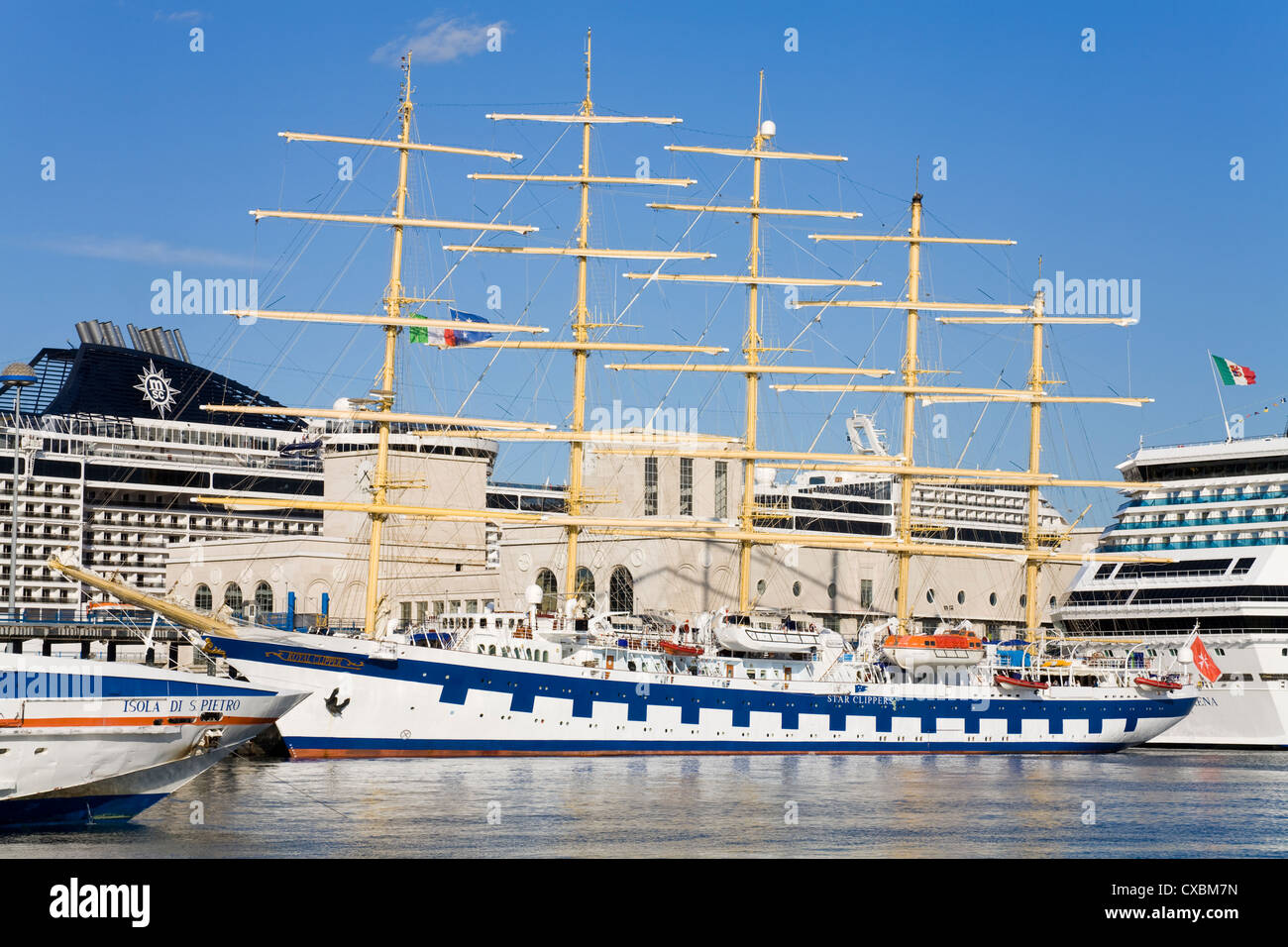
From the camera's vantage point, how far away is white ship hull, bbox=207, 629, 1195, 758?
47688 millimetres

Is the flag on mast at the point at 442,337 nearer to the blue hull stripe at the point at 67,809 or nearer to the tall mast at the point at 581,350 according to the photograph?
the tall mast at the point at 581,350

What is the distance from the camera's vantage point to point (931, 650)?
189ft

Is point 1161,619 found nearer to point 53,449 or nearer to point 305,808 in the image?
point 305,808

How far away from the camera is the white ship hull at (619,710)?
47.7m

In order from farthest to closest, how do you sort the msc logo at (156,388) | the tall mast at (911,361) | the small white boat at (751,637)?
the msc logo at (156,388)
the tall mast at (911,361)
the small white boat at (751,637)

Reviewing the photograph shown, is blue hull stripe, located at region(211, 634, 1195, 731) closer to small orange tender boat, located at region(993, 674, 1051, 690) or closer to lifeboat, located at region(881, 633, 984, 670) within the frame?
small orange tender boat, located at region(993, 674, 1051, 690)

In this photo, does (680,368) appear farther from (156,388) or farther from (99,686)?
(156,388)

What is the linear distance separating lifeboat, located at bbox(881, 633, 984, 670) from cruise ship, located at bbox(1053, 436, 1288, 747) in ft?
25.3

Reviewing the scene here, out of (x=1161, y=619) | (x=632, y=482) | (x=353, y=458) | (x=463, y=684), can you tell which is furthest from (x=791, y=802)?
(x=353, y=458)

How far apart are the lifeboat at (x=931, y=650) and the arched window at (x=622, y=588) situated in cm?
1673

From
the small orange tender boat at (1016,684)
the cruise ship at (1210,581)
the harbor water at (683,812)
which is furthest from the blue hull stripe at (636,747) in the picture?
the cruise ship at (1210,581)

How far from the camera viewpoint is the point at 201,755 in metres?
29.3
